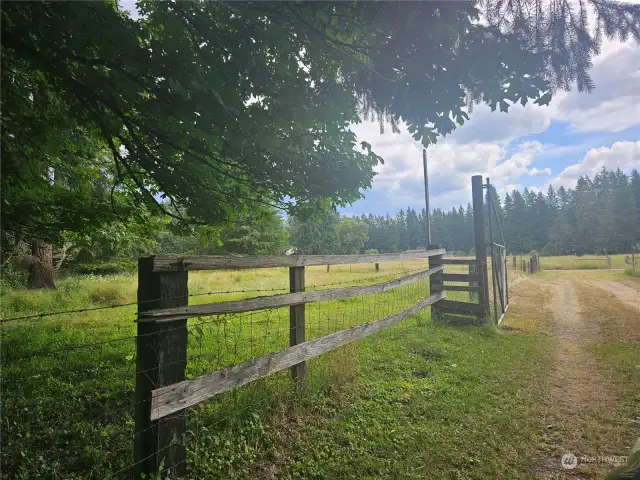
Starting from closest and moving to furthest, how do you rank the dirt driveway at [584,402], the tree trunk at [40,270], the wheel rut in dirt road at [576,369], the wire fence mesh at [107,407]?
1. the wire fence mesh at [107,407]
2. the dirt driveway at [584,402]
3. the wheel rut in dirt road at [576,369]
4. the tree trunk at [40,270]

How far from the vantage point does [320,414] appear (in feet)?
12.7

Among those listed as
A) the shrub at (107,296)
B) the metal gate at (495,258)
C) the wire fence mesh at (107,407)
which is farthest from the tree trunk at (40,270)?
the metal gate at (495,258)

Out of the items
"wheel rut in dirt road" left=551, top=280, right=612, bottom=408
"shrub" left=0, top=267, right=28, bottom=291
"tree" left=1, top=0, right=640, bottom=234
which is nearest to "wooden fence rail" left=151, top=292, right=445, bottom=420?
"tree" left=1, top=0, right=640, bottom=234

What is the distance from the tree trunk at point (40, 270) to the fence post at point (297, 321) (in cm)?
1556

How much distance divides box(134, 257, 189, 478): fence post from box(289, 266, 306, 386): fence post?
153 centimetres

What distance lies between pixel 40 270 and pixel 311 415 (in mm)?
16494

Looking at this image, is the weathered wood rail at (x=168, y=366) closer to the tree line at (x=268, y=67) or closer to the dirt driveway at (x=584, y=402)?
the tree line at (x=268, y=67)

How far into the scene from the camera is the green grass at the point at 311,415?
3.02 m

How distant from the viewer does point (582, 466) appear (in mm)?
3078

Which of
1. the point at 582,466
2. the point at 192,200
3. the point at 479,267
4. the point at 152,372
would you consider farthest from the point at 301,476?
the point at 479,267

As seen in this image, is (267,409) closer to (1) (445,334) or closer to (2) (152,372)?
(2) (152,372)

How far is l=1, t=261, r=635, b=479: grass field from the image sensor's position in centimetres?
302

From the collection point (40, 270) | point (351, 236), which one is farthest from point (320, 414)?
point (351, 236)

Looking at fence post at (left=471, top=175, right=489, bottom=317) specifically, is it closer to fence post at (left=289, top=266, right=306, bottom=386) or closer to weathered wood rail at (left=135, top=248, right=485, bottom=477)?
fence post at (left=289, top=266, right=306, bottom=386)
